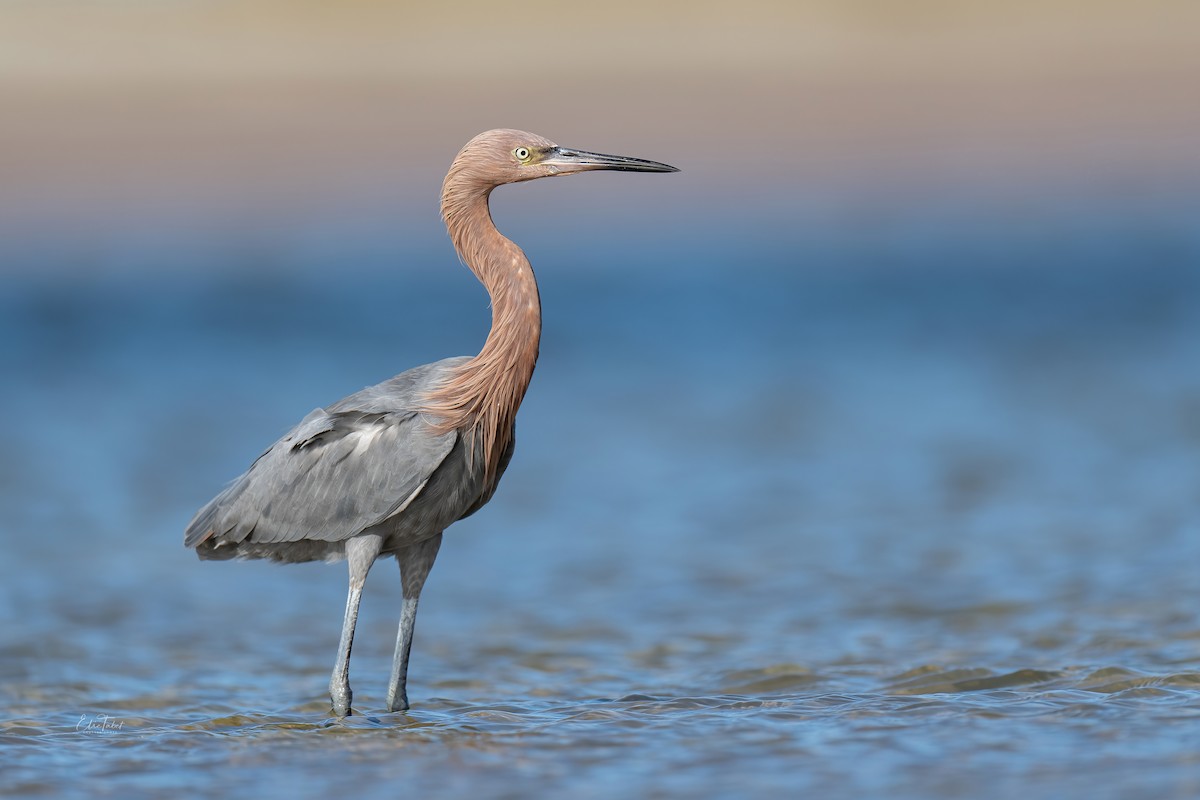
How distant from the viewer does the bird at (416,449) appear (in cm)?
660

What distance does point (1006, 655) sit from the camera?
24.1 ft

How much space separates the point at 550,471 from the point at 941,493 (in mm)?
2947

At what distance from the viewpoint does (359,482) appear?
6602mm

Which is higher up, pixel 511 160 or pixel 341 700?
pixel 511 160

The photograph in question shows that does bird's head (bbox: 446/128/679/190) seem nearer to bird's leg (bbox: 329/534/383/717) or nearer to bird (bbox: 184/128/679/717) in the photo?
bird (bbox: 184/128/679/717)

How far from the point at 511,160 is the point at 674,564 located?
358 cm

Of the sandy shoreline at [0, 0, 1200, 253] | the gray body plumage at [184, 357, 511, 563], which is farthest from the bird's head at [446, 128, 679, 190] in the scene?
the sandy shoreline at [0, 0, 1200, 253]

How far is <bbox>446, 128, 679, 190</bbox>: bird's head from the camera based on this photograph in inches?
270

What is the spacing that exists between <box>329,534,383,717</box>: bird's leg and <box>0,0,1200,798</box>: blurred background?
0.51 feet

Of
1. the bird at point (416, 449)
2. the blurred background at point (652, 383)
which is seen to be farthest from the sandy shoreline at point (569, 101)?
the bird at point (416, 449)

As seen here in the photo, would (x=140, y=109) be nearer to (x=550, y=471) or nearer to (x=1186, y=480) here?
(x=550, y=471)

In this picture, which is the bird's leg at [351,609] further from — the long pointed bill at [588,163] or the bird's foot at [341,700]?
the long pointed bill at [588,163]
